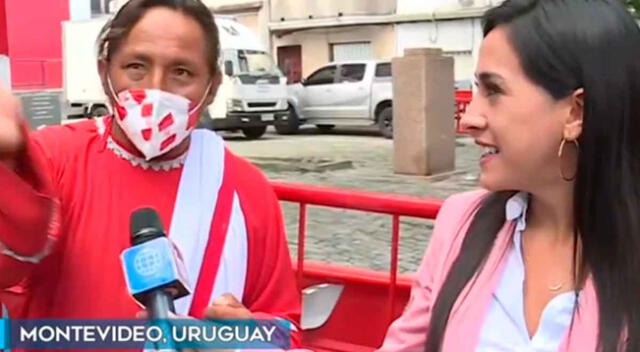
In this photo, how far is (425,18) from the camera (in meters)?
23.8

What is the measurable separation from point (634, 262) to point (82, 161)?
1061mm

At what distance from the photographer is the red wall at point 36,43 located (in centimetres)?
1070

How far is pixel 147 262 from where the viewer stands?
128 cm

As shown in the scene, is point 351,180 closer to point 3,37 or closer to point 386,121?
point 386,121

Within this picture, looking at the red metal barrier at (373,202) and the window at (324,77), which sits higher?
the window at (324,77)

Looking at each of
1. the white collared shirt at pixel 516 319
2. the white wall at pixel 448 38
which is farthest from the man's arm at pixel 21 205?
the white wall at pixel 448 38

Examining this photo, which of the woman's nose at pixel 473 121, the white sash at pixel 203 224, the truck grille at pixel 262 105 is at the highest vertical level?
the woman's nose at pixel 473 121

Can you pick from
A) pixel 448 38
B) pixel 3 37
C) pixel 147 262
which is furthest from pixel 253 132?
pixel 147 262

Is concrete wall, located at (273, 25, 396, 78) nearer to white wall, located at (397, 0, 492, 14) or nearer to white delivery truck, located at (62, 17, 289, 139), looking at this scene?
white wall, located at (397, 0, 492, 14)

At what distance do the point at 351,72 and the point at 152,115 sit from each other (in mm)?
17622

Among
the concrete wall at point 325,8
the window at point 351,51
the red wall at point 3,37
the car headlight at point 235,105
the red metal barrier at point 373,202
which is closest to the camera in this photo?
the red wall at point 3,37

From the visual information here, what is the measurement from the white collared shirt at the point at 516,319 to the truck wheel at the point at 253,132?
17.6m

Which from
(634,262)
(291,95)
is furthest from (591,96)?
(291,95)

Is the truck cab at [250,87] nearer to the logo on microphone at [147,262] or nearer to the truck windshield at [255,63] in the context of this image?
the truck windshield at [255,63]
